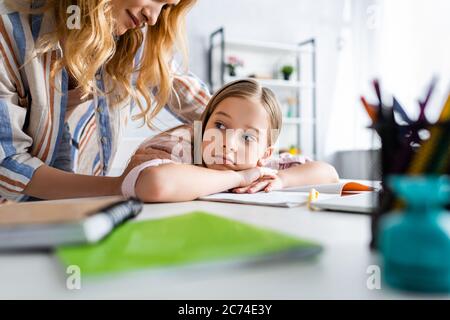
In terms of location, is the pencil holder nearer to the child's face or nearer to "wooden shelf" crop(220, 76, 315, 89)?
the child's face

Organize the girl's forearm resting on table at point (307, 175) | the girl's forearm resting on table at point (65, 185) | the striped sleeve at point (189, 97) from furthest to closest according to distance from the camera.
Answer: the striped sleeve at point (189, 97)
the girl's forearm resting on table at point (307, 175)
the girl's forearm resting on table at point (65, 185)

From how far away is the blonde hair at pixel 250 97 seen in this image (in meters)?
1.29

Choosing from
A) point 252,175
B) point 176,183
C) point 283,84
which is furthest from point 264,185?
point 283,84

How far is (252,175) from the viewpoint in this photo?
1.00 meters

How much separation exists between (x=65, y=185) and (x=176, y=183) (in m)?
0.26

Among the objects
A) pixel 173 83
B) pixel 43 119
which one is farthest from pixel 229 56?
pixel 43 119

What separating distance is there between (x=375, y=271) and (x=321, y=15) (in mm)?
4589

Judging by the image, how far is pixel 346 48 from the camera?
4527 millimetres

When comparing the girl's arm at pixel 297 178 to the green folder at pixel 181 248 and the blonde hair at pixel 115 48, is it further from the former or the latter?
the green folder at pixel 181 248

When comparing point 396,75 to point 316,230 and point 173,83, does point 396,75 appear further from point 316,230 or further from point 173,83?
point 316,230

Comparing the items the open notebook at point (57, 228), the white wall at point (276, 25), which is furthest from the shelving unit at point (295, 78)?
the open notebook at point (57, 228)

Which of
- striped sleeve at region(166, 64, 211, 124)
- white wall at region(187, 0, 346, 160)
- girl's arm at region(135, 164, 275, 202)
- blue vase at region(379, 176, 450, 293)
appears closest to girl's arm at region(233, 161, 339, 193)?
Result: girl's arm at region(135, 164, 275, 202)

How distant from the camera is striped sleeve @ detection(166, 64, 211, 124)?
144 centimetres

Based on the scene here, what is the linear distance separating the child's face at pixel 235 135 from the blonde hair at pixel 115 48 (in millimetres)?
208
